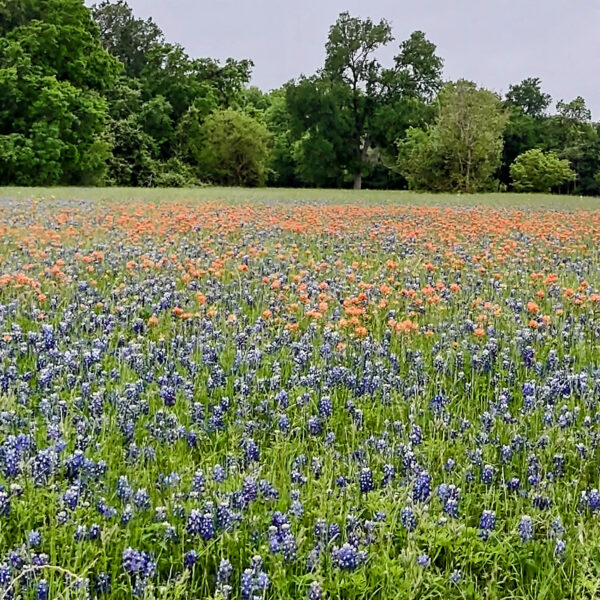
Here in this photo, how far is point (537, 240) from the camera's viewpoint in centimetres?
981

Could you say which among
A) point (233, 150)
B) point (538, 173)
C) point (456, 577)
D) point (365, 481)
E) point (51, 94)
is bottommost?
point (456, 577)

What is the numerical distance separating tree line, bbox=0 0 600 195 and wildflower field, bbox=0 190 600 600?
3474 cm

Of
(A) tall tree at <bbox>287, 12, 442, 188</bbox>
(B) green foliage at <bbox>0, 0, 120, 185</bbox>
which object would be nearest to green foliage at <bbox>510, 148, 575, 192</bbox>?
(A) tall tree at <bbox>287, 12, 442, 188</bbox>

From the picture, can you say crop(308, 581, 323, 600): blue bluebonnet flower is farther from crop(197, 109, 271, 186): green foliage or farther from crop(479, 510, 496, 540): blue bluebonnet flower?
crop(197, 109, 271, 186): green foliage

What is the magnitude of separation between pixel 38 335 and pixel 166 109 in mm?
50851

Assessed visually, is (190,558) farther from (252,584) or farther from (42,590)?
(42,590)

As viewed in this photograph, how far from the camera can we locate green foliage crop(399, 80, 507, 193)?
37.9 metres

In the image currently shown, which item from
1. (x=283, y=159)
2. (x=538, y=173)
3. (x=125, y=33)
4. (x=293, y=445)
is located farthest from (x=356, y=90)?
(x=293, y=445)

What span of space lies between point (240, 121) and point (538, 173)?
75.2ft

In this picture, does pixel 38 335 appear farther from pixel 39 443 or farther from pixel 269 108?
pixel 269 108

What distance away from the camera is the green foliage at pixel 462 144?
37.9m

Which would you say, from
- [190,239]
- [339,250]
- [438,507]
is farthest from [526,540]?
[190,239]

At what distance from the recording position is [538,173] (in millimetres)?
51031

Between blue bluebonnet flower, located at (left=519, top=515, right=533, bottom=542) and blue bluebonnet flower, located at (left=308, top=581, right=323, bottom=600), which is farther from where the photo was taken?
blue bluebonnet flower, located at (left=519, top=515, right=533, bottom=542)
